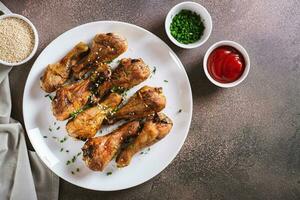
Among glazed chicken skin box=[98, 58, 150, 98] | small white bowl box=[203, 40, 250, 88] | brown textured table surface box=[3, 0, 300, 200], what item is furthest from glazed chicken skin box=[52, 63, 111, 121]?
small white bowl box=[203, 40, 250, 88]

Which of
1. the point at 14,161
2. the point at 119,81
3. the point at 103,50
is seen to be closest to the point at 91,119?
the point at 119,81

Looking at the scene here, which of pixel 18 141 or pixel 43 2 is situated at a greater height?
pixel 43 2

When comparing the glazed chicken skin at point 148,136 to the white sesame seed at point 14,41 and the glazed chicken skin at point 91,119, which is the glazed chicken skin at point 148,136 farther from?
the white sesame seed at point 14,41

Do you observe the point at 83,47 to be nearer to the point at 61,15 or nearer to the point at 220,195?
the point at 61,15

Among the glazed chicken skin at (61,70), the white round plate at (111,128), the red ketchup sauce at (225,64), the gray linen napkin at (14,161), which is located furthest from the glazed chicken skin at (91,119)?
the red ketchup sauce at (225,64)

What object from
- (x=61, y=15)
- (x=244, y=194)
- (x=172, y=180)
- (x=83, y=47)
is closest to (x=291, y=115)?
(x=244, y=194)

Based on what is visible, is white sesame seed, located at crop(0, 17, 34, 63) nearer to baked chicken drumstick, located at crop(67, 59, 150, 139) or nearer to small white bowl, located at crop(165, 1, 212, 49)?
baked chicken drumstick, located at crop(67, 59, 150, 139)
